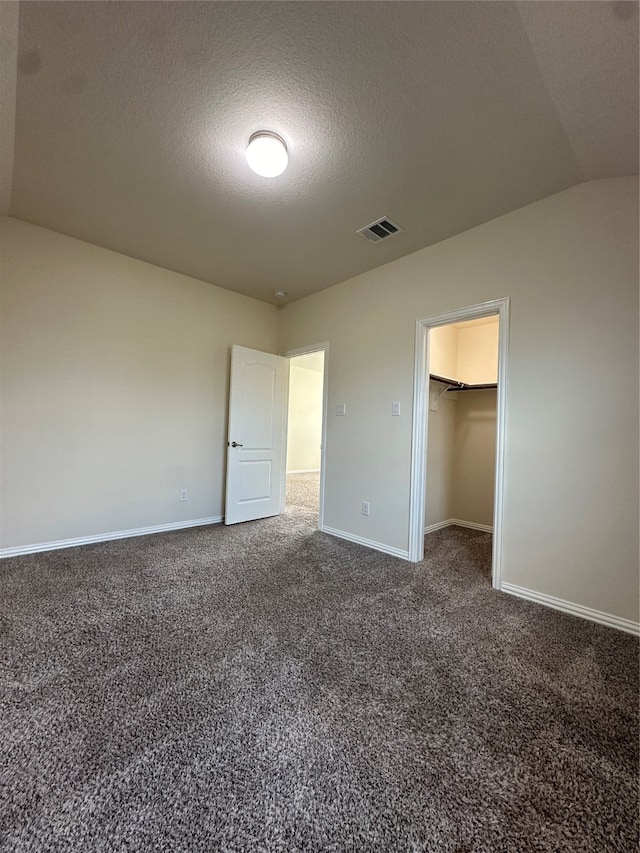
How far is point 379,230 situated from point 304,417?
18.5 feet

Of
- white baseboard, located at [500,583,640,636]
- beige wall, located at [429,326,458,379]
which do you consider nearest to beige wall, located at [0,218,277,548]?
beige wall, located at [429,326,458,379]

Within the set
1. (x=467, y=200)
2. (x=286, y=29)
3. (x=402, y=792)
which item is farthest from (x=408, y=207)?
(x=402, y=792)

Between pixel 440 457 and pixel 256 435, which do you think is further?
pixel 256 435

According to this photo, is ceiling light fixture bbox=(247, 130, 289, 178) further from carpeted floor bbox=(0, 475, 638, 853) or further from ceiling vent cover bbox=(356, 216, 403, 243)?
carpeted floor bbox=(0, 475, 638, 853)

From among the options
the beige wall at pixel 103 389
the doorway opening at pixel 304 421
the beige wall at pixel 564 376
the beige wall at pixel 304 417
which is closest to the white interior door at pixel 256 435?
the beige wall at pixel 103 389

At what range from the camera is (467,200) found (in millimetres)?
2375

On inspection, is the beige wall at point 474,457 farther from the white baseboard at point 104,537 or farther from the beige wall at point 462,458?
the white baseboard at point 104,537

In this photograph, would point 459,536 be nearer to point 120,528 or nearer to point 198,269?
point 120,528

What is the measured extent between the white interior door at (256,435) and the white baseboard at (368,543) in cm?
93

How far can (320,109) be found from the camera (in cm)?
172

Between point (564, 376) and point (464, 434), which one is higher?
point (564, 376)

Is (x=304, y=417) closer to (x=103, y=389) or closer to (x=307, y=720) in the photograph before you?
(x=103, y=389)

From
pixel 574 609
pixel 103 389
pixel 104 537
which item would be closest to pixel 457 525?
pixel 574 609

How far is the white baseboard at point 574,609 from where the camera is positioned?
1.99 m
